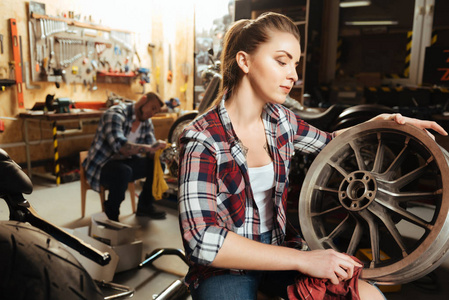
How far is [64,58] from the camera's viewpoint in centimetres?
472

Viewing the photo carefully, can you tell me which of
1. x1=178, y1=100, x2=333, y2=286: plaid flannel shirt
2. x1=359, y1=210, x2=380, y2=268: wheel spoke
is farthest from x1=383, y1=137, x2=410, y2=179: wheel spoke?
x1=178, y1=100, x2=333, y2=286: plaid flannel shirt

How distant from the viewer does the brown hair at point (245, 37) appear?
3.52 ft

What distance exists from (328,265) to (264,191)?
0.32 m

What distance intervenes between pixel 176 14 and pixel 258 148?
19.2 feet

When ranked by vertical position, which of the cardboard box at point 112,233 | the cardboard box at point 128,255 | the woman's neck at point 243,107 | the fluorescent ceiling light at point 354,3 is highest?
the fluorescent ceiling light at point 354,3

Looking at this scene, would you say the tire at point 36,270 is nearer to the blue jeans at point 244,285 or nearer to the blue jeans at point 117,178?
Answer: the blue jeans at point 244,285

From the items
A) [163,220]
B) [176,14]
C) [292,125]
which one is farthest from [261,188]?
[176,14]

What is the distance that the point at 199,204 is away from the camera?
0.93 metres

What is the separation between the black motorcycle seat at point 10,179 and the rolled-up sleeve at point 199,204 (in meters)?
0.41

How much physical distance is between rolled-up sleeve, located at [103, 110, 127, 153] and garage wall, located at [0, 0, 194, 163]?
1.77m

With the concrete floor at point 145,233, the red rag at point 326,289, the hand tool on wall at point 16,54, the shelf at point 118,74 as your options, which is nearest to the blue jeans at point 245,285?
the red rag at point 326,289

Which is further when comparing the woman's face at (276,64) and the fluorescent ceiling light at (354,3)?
the fluorescent ceiling light at (354,3)

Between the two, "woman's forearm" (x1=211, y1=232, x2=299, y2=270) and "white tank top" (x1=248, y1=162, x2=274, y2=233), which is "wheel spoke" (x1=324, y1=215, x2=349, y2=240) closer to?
"white tank top" (x1=248, y1=162, x2=274, y2=233)

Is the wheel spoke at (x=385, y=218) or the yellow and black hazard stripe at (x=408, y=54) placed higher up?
the yellow and black hazard stripe at (x=408, y=54)
